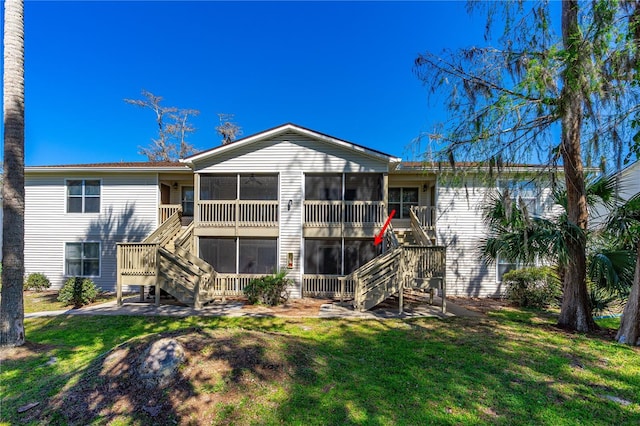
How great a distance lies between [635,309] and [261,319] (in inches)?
345

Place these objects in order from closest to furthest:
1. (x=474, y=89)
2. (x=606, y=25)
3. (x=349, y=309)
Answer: (x=606, y=25), (x=474, y=89), (x=349, y=309)

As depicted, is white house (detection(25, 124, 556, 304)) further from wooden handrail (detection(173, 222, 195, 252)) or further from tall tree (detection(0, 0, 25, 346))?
tall tree (detection(0, 0, 25, 346))

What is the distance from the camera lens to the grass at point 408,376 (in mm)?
3607

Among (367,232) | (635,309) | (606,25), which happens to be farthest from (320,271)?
(606,25)

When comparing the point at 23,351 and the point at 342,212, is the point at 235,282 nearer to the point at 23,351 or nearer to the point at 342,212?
the point at 342,212

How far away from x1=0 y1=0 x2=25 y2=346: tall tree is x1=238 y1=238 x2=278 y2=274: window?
6.66m

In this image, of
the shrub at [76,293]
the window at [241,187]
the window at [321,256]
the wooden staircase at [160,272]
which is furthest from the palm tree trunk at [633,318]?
the shrub at [76,293]

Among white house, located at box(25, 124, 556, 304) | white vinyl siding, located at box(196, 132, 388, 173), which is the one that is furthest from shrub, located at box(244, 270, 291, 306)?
white vinyl siding, located at box(196, 132, 388, 173)

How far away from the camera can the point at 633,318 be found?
627cm

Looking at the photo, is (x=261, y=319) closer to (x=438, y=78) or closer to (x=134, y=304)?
(x=134, y=304)

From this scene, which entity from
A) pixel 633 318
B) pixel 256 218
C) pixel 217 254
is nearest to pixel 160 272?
pixel 217 254

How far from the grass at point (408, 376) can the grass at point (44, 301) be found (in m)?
2.69

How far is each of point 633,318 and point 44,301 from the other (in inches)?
693

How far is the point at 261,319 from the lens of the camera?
830 centimetres
